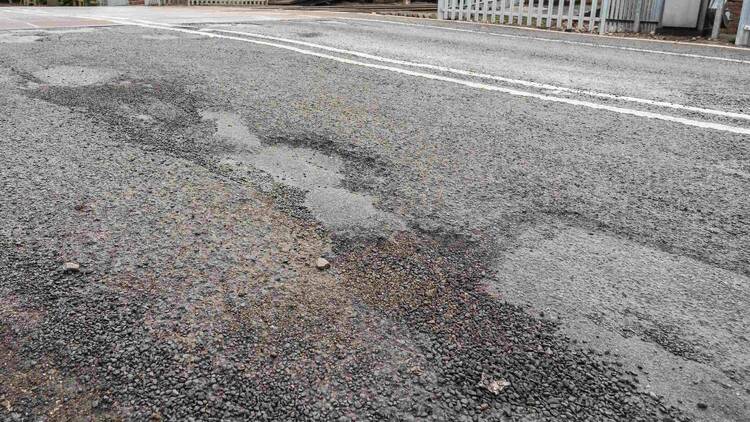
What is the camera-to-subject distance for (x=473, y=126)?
13.7ft

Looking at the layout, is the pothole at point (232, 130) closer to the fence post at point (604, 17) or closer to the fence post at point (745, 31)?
the fence post at point (745, 31)

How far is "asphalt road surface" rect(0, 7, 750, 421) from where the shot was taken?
1.75 meters

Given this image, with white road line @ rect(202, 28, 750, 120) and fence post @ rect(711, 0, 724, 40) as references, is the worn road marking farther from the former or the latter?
fence post @ rect(711, 0, 724, 40)

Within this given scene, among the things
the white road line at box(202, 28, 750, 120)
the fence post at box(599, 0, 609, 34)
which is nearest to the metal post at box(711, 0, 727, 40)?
the fence post at box(599, 0, 609, 34)

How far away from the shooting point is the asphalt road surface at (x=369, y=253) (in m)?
1.75

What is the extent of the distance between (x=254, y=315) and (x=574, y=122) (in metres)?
3.11

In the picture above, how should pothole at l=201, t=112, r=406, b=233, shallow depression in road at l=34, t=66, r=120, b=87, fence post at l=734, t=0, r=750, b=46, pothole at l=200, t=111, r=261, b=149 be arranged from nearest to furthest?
pothole at l=201, t=112, r=406, b=233
pothole at l=200, t=111, r=261, b=149
shallow depression in road at l=34, t=66, r=120, b=87
fence post at l=734, t=0, r=750, b=46

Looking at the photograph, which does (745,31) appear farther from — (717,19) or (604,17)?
(604,17)

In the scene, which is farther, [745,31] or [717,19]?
[717,19]

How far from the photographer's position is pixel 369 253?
8.12ft

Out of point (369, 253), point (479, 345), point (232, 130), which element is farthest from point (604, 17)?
point (479, 345)

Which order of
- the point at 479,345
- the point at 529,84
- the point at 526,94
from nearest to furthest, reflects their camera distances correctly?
the point at 479,345 → the point at 526,94 → the point at 529,84

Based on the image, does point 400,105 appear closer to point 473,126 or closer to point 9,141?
point 473,126

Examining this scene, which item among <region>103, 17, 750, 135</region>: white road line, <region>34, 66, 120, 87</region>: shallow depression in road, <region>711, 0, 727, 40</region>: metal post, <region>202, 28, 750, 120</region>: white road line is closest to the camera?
<region>103, 17, 750, 135</region>: white road line
